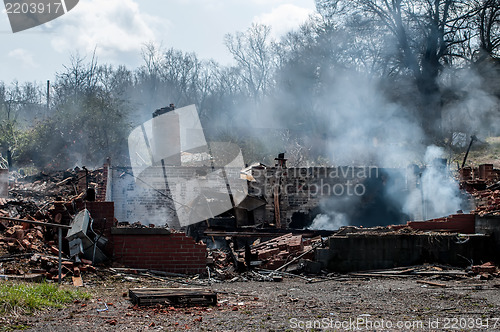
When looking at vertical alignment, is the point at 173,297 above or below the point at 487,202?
below

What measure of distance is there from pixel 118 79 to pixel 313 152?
20.8m

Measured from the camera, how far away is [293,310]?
6.57 m

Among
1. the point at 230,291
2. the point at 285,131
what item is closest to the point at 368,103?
the point at 285,131

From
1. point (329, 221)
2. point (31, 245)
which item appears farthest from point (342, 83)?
point (31, 245)

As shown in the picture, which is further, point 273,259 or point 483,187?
point 483,187

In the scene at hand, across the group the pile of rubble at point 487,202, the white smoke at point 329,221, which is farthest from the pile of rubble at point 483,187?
the white smoke at point 329,221

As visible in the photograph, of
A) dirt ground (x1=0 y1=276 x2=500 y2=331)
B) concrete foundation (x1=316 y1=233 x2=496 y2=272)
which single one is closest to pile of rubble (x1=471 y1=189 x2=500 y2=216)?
concrete foundation (x1=316 y1=233 x2=496 y2=272)

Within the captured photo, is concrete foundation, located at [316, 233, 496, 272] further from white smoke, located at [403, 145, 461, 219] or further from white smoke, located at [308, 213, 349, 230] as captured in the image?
white smoke, located at [308, 213, 349, 230]

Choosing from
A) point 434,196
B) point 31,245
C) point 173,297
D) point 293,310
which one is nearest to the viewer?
point 293,310

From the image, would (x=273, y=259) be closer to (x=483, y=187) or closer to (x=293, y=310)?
(x=293, y=310)

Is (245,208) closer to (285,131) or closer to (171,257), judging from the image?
(171,257)

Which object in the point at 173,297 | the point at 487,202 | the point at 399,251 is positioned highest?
the point at 487,202

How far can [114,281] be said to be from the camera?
846 cm

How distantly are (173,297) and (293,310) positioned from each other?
157 cm
